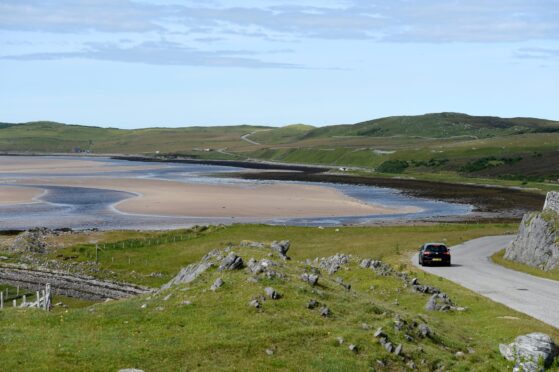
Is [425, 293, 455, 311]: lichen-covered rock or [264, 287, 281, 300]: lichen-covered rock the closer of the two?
[264, 287, 281, 300]: lichen-covered rock

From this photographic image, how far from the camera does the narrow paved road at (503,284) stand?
38312 mm

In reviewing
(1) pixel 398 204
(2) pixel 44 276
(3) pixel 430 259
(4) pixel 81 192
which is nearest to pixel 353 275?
(3) pixel 430 259

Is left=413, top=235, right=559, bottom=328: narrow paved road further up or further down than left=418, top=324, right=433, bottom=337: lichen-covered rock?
further down

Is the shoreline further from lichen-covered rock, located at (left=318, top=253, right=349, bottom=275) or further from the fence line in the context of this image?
the fence line

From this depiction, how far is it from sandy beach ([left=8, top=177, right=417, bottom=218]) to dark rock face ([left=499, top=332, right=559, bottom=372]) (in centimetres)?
9041

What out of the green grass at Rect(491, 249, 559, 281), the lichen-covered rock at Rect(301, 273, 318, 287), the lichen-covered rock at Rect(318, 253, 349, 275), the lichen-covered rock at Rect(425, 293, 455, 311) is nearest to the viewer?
the lichen-covered rock at Rect(301, 273, 318, 287)

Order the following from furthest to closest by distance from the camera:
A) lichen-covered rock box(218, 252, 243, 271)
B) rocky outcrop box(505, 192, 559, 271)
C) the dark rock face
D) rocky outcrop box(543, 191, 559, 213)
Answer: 1. rocky outcrop box(543, 191, 559, 213)
2. rocky outcrop box(505, 192, 559, 271)
3. lichen-covered rock box(218, 252, 243, 271)
4. the dark rock face

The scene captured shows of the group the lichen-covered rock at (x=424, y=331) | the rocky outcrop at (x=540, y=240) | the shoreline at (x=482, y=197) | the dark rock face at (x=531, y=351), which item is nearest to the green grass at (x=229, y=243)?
the rocky outcrop at (x=540, y=240)

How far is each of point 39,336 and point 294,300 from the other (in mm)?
9793

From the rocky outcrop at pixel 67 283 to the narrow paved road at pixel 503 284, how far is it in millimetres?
23451

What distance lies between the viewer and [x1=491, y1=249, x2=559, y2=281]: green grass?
5094cm

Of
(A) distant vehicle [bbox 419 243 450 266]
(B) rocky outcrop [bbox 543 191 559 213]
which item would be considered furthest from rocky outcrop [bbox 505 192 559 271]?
(A) distant vehicle [bbox 419 243 450 266]

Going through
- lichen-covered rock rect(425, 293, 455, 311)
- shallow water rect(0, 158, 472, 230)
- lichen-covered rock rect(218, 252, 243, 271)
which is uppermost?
lichen-covered rock rect(218, 252, 243, 271)

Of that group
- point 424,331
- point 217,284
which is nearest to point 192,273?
point 217,284
